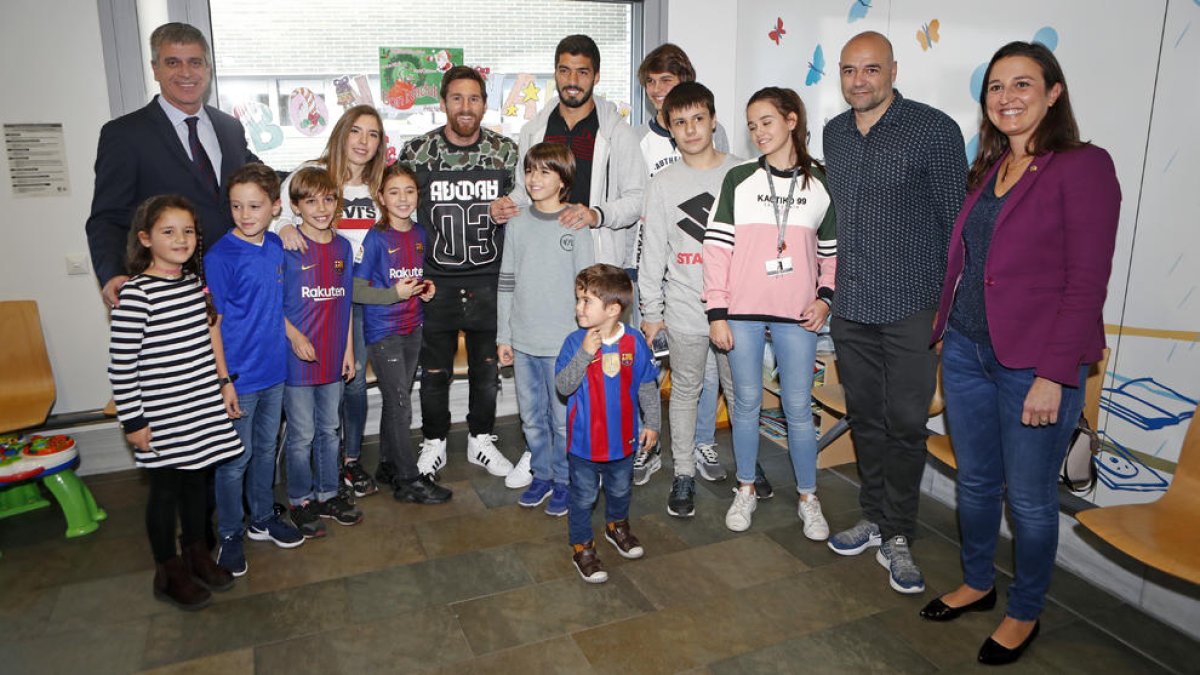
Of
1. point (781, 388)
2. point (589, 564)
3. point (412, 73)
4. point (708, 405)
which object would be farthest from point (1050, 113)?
point (412, 73)

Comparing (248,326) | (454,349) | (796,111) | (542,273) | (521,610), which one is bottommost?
(521,610)

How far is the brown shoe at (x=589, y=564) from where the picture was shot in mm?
2785

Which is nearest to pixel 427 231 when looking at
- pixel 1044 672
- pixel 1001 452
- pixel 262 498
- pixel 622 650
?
pixel 262 498

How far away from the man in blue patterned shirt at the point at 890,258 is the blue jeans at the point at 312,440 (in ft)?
6.54

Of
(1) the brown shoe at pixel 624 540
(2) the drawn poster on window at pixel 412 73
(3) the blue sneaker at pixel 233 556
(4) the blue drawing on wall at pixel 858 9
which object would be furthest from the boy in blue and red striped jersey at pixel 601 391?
(2) the drawn poster on window at pixel 412 73

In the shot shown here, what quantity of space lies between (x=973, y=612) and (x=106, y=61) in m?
4.35

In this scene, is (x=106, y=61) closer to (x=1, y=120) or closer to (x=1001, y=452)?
(x=1, y=120)

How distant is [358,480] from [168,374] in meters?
1.23

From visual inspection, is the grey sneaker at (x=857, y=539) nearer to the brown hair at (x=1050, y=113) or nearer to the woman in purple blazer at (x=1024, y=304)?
the woman in purple blazer at (x=1024, y=304)

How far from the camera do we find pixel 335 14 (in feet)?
13.7

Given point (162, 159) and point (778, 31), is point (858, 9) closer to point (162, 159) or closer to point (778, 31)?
point (778, 31)

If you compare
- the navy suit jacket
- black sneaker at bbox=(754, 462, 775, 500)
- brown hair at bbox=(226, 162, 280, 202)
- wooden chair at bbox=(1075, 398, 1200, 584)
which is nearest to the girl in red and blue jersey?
brown hair at bbox=(226, 162, 280, 202)

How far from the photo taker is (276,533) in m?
3.08

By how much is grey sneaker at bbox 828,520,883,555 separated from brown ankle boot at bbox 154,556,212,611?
2.28 m
